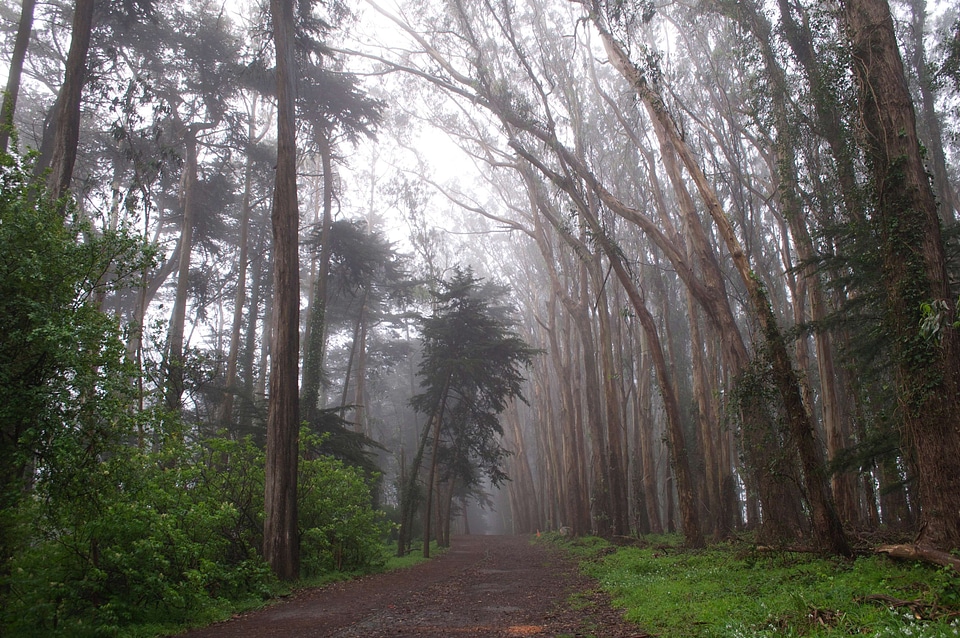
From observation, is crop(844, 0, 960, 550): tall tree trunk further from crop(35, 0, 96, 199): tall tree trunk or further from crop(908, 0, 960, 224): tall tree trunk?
crop(35, 0, 96, 199): tall tree trunk

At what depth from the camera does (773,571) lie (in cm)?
668

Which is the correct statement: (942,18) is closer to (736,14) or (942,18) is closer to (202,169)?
(736,14)

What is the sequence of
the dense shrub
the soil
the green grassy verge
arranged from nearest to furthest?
1. the green grassy verge
2. the dense shrub
3. the soil

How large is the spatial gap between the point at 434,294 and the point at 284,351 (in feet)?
25.1

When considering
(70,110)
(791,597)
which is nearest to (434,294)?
(70,110)

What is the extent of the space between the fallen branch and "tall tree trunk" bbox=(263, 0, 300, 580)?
7903mm

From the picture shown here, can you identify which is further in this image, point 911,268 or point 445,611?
point 445,611

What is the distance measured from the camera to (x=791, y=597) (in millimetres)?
4938

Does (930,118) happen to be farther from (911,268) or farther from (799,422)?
(799,422)

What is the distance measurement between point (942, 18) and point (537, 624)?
1085 inches

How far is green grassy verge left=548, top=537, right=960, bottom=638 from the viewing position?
12.8 ft

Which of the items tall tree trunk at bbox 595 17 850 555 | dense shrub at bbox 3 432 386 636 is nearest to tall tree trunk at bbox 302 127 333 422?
dense shrub at bbox 3 432 386 636

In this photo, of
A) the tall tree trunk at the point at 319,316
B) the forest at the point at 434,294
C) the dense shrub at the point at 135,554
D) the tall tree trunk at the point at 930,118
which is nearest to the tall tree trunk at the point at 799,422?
the forest at the point at 434,294

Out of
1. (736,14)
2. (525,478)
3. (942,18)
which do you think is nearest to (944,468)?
(736,14)
